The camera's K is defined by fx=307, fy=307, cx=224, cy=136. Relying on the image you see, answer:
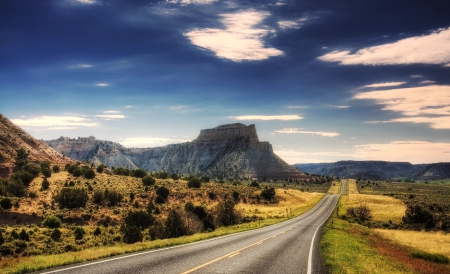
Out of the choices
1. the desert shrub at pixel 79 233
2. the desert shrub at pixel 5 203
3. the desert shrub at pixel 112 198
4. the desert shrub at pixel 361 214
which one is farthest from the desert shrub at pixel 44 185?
the desert shrub at pixel 361 214

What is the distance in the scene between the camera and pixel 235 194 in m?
76.8

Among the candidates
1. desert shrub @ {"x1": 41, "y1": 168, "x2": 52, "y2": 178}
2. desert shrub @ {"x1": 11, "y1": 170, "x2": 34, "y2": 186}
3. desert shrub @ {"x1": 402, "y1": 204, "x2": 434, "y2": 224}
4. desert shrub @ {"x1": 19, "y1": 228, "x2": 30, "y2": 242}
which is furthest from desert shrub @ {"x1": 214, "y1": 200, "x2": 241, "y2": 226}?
desert shrub @ {"x1": 41, "y1": 168, "x2": 52, "y2": 178}

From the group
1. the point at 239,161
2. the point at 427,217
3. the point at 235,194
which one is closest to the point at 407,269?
the point at 427,217

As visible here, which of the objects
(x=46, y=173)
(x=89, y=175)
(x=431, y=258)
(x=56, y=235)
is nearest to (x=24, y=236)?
(x=56, y=235)

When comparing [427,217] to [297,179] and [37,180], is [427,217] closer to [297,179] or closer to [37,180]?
[37,180]

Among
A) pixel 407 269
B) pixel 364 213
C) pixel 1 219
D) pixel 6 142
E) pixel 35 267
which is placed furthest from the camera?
pixel 6 142

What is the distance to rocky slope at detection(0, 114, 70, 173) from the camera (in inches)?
3354

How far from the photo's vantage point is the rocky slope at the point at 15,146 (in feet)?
279

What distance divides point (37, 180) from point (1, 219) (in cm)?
2460

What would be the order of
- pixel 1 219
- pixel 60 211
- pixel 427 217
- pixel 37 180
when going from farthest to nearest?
pixel 37 180
pixel 427 217
pixel 60 211
pixel 1 219

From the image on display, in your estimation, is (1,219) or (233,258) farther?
(1,219)

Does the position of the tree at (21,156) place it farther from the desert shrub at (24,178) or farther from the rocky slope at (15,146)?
the desert shrub at (24,178)

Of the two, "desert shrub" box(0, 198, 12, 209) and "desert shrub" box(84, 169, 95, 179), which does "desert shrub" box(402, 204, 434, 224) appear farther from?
"desert shrub" box(84, 169, 95, 179)

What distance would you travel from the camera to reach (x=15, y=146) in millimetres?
98188
